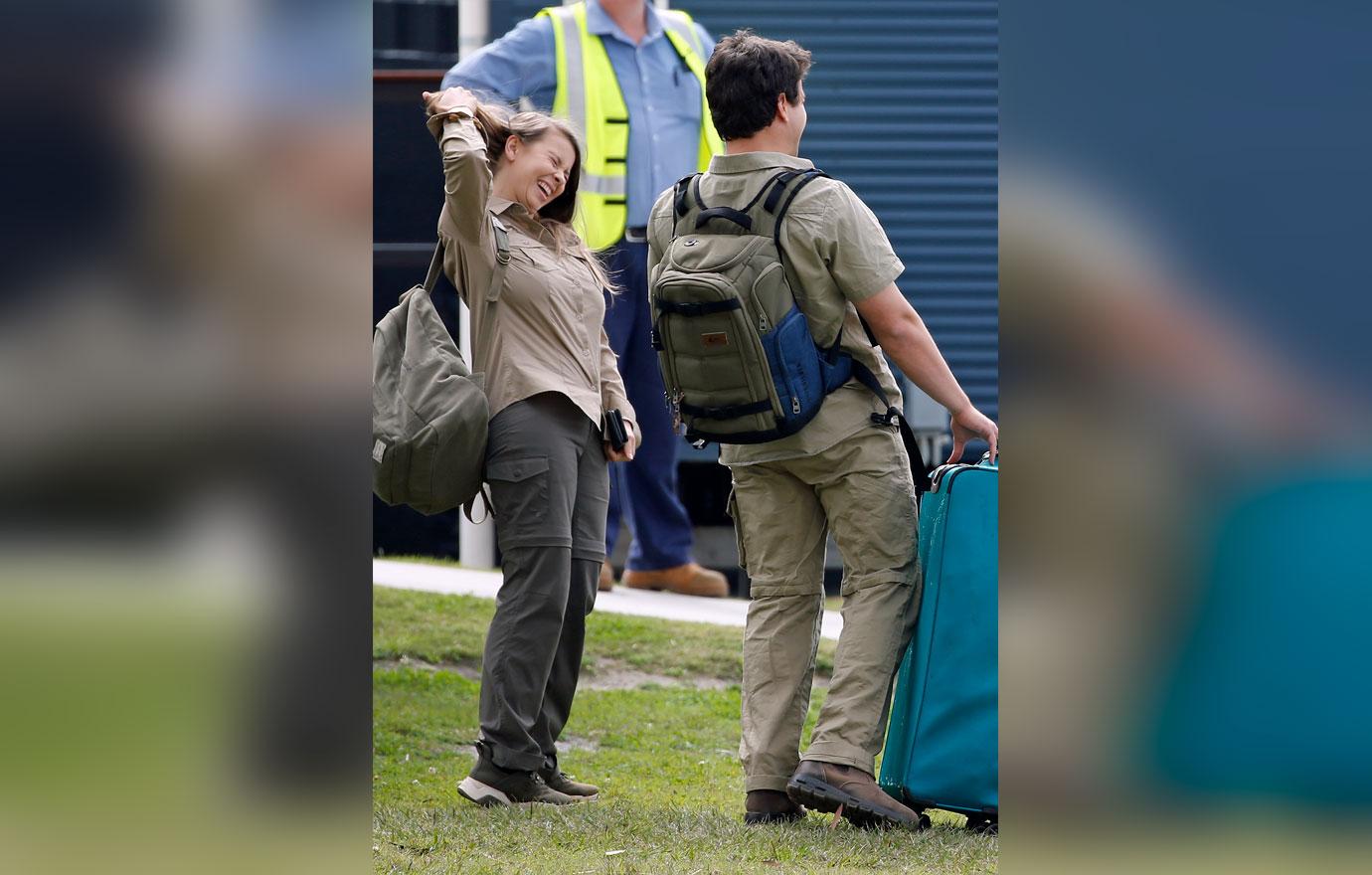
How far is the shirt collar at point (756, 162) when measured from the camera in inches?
158

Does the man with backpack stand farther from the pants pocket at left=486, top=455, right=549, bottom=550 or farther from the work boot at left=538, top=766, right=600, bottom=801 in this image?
the work boot at left=538, top=766, right=600, bottom=801

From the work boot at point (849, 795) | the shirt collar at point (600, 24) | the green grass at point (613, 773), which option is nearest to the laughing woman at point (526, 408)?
the green grass at point (613, 773)

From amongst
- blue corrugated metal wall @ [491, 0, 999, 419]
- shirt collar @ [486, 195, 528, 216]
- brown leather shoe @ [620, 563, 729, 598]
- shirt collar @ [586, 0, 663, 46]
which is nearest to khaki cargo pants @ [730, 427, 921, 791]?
shirt collar @ [486, 195, 528, 216]

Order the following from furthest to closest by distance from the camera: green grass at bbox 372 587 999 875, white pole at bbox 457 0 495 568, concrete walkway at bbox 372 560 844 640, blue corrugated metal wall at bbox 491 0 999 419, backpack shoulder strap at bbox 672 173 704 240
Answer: blue corrugated metal wall at bbox 491 0 999 419
white pole at bbox 457 0 495 568
concrete walkway at bbox 372 560 844 640
backpack shoulder strap at bbox 672 173 704 240
green grass at bbox 372 587 999 875

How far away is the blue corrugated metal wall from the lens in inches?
361

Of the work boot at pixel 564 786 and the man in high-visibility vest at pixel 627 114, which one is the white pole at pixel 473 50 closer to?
the man in high-visibility vest at pixel 627 114

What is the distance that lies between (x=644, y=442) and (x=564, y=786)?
2.49 meters

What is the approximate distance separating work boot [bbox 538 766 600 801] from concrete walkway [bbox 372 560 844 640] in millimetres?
1932

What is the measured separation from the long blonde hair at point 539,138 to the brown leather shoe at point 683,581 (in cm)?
268
